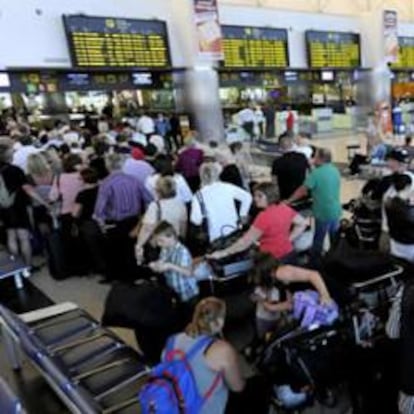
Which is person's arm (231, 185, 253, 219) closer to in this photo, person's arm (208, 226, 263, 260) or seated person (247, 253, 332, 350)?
person's arm (208, 226, 263, 260)

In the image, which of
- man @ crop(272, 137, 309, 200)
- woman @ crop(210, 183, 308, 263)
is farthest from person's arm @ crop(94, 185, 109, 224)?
man @ crop(272, 137, 309, 200)

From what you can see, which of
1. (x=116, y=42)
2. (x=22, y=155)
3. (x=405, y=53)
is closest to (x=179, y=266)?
(x=22, y=155)

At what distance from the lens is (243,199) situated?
5.02 meters

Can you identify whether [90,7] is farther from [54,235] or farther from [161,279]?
[161,279]

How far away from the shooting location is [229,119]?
1741 cm

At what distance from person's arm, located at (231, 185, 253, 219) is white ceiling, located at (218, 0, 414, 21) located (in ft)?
38.4

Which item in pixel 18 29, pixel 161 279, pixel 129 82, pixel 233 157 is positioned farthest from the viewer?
pixel 129 82

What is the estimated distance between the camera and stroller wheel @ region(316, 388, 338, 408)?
3.13 meters

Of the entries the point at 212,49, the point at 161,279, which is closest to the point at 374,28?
the point at 212,49

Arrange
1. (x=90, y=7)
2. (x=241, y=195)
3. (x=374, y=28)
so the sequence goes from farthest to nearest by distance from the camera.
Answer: (x=374, y=28) → (x=90, y=7) → (x=241, y=195)

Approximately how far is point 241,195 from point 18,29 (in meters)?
8.60

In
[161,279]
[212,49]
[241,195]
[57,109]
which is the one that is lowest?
[161,279]

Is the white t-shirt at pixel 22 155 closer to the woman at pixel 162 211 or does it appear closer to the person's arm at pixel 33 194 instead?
the person's arm at pixel 33 194

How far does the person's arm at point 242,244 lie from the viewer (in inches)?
164
